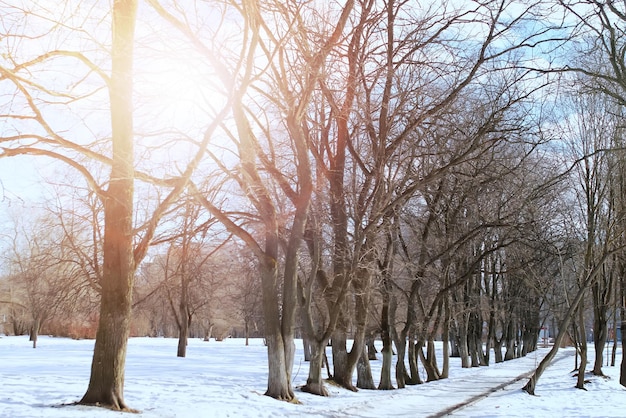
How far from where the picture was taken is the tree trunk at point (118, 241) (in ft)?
31.4

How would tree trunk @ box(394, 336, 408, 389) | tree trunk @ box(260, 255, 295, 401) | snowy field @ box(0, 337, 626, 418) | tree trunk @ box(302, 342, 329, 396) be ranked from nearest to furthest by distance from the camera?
snowy field @ box(0, 337, 626, 418) < tree trunk @ box(260, 255, 295, 401) < tree trunk @ box(302, 342, 329, 396) < tree trunk @ box(394, 336, 408, 389)

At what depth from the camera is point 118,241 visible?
10.0 metres

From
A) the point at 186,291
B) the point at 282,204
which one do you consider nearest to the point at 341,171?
the point at 282,204

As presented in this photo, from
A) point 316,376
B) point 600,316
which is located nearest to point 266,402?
point 316,376

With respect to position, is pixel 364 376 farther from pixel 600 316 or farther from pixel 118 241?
pixel 118 241

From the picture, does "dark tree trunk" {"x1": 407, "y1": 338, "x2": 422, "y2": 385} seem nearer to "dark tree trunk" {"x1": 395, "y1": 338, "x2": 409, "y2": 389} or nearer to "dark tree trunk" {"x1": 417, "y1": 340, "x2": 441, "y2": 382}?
"dark tree trunk" {"x1": 395, "y1": 338, "x2": 409, "y2": 389}

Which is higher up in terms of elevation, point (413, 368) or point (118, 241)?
point (118, 241)

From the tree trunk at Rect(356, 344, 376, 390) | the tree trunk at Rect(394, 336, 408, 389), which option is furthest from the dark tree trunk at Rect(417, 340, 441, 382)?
the tree trunk at Rect(356, 344, 376, 390)

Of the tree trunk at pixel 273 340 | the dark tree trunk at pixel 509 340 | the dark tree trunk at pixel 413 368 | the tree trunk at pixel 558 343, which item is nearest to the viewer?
the tree trunk at pixel 273 340

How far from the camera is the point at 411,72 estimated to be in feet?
47.7

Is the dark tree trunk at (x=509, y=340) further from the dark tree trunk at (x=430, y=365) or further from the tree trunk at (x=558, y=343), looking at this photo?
the tree trunk at (x=558, y=343)

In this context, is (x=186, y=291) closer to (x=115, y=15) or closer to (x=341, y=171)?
(x=341, y=171)

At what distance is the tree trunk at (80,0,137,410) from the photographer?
377 inches

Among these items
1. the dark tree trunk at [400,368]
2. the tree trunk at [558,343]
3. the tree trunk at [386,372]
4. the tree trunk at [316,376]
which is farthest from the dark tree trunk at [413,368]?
the tree trunk at [316,376]
